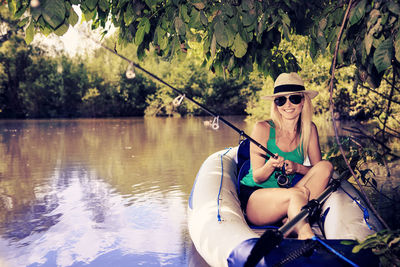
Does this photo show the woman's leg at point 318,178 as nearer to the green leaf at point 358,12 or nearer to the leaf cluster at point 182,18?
the leaf cluster at point 182,18

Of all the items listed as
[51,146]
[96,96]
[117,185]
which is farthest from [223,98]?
[117,185]

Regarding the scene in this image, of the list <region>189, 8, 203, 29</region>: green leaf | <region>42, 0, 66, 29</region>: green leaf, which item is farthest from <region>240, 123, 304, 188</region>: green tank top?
<region>42, 0, 66, 29</region>: green leaf

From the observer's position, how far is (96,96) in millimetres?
39375

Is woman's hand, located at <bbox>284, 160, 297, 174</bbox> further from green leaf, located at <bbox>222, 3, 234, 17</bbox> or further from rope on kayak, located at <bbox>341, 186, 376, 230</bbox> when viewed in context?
green leaf, located at <bbox>222, 3, 234, 17</bbox>

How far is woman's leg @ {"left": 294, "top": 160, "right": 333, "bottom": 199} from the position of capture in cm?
379

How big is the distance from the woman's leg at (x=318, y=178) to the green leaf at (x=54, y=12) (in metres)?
2.30

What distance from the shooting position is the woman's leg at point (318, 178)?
379 cm

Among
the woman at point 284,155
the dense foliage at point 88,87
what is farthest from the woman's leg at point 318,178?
the dense foliage at point 88,87

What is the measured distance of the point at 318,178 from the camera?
12.5 ft

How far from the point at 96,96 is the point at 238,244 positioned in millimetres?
37488

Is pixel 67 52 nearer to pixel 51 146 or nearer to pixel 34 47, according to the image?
pixel 34 47

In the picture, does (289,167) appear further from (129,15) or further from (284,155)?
(129,15)

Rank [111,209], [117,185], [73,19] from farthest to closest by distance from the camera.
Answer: [117,185] < [111,209] < [73,19]

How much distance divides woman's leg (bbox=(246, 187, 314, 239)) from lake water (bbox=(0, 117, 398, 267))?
905mm
